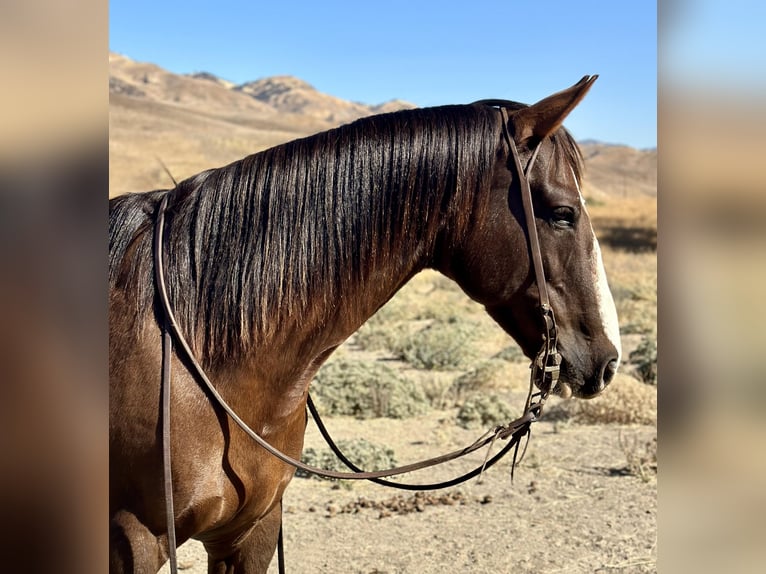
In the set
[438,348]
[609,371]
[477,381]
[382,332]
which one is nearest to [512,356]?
[438,348]

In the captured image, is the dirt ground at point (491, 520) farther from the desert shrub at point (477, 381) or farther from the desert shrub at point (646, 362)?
the desert shrub at point (646, 362)

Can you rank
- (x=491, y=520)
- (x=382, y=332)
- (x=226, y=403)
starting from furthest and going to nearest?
1. (x=382, y=332)
2. (x=491, y=520)
3. (x=226, y=403)

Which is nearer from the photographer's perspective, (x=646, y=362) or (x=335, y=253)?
(x=335, y=253)

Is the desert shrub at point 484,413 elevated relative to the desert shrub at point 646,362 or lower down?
lower down

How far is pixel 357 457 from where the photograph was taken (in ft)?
20.0

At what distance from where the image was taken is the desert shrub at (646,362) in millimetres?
9156

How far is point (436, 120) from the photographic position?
2178 millimetres

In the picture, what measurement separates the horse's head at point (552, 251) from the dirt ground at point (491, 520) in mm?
2850

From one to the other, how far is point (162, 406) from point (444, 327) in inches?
435

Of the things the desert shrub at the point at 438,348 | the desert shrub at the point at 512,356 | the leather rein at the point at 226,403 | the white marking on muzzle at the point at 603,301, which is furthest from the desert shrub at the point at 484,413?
the white marking on muzzle at the point at 603,301
